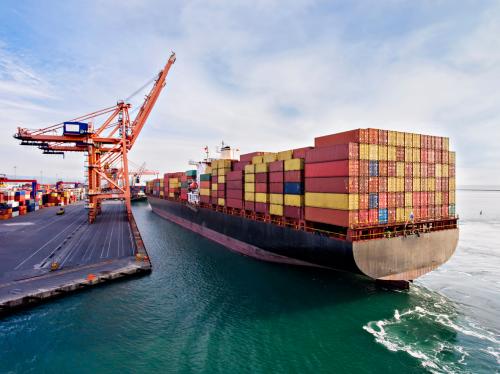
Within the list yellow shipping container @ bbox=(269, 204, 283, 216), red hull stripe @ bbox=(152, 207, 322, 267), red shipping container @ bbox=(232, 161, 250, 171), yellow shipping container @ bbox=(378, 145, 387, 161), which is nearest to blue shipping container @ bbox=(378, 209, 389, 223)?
yellow shipping container @ bbox=(378, 145, 387, 161)

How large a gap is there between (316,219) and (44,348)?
72.2 ft

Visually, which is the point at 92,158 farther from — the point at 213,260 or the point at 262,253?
the point at 262,253

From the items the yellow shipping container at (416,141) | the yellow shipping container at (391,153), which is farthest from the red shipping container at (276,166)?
the yellow shipping container at (416,141)

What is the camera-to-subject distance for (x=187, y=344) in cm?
1606

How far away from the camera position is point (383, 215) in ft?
77.1

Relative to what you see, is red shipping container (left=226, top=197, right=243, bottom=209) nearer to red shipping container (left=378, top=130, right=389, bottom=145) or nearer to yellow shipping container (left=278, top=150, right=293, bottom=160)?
yellow shipping container (left=278, top=150, right=293, bottom=160)

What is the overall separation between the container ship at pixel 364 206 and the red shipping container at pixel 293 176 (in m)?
0.11

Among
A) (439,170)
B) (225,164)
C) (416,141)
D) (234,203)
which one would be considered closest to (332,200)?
(416,141)

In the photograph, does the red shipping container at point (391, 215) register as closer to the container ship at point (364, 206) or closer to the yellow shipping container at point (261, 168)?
the container ship at point (364, 206)

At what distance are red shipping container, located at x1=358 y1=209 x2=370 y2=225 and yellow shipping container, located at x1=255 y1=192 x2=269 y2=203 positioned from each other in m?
13.0

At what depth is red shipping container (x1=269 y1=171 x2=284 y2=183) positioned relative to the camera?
3074cm

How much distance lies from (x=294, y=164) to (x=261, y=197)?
7.38 metres

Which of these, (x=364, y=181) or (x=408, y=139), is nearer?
(x=364, y=181)

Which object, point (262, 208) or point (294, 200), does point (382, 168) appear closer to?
point (294, 200)
